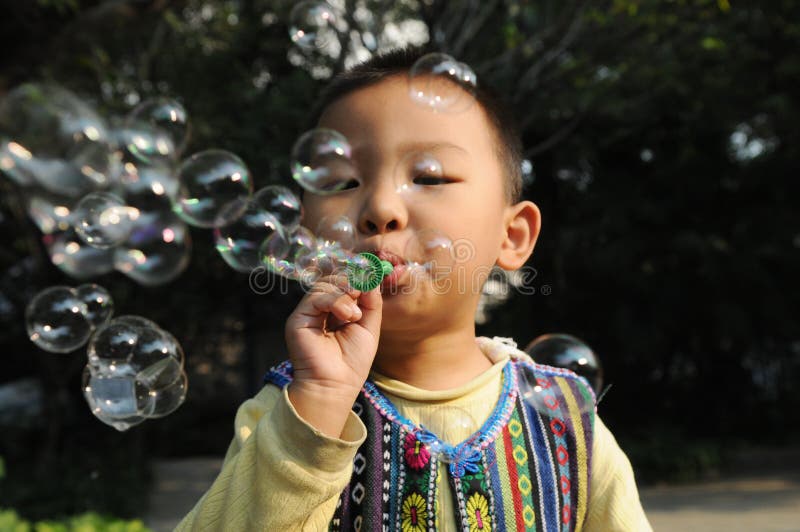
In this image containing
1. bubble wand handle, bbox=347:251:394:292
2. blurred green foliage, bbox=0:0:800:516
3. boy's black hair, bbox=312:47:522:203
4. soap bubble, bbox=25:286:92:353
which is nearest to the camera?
bubble wand handle, bbox=347:251:394:292

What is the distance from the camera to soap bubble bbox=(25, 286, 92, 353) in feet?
7.95

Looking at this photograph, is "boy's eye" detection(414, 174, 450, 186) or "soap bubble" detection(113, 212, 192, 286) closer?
"boy's eye" detection(414, 174, 450, 186)

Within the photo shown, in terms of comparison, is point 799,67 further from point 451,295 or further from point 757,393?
point 451,295

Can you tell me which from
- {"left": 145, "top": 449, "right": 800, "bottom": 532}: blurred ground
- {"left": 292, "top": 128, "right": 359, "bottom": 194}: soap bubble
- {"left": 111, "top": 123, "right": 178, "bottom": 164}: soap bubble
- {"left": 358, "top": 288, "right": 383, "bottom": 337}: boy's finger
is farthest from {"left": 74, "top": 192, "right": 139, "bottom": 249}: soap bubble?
{"left": 145, "top": 449, "right": 800, "bottom": 532}: blurred ground

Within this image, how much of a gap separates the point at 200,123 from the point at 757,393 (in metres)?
7.84

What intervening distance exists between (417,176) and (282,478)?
56cm

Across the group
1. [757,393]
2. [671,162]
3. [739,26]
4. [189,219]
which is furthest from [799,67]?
[189,219]

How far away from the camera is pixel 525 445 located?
1.49m

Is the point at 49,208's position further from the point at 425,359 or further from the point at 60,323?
the point at 425,359

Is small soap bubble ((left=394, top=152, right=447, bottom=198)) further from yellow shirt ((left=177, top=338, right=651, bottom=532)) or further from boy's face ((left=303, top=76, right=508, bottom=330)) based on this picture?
yellow shirt ((left=177, top=338, right=651, bottom=532))

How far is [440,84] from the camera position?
5.08 ft

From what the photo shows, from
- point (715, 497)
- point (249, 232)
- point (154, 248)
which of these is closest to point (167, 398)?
point (249, 232)

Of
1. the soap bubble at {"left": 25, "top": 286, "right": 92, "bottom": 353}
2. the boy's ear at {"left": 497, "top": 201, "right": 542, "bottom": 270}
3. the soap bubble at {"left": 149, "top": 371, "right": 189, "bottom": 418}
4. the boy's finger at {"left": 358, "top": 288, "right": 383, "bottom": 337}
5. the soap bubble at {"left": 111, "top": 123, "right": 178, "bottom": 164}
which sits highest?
the boy's ear at {"left": 497, "top": 201, "right": 542, "bottom": 270}

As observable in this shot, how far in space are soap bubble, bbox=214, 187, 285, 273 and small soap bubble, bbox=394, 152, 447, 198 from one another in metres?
0.59
